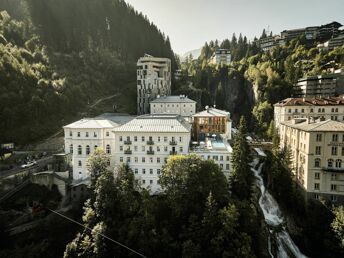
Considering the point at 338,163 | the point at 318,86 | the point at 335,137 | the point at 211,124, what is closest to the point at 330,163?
the point at 338,163

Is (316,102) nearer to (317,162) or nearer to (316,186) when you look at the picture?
(317,162)

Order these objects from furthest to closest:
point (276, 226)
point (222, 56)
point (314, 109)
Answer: point (222, 56) → point (314, 109) → point (276, 226)

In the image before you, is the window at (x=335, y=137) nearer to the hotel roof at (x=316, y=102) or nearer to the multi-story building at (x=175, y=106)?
the hotel roof at (x=316, y=102)

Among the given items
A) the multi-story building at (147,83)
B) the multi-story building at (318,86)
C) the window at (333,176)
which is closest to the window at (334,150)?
the window at (333,176)

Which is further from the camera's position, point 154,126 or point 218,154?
point 154,126

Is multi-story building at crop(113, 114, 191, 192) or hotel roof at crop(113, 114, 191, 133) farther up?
hotel roof at crop(113, 114, 191, 133)

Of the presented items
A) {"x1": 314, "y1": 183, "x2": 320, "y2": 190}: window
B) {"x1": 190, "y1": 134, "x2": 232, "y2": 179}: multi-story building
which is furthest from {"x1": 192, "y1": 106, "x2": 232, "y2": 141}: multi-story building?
{"x1": 314, "y1": 183, "x2": 320, "y2": 190}: window

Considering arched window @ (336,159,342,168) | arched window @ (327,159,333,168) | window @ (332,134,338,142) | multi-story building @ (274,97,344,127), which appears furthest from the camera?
multi-story building @ (274,97,344,127)

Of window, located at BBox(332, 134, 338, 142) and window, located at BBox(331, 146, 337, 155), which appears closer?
window, located at BBox(332, 134, 338, 142)

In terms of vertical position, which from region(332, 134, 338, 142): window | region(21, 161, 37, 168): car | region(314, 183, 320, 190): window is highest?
region(332, 134, 338, 142): window

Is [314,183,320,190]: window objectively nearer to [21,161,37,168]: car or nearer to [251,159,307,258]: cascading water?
[251,159,307,258]: cascading water
